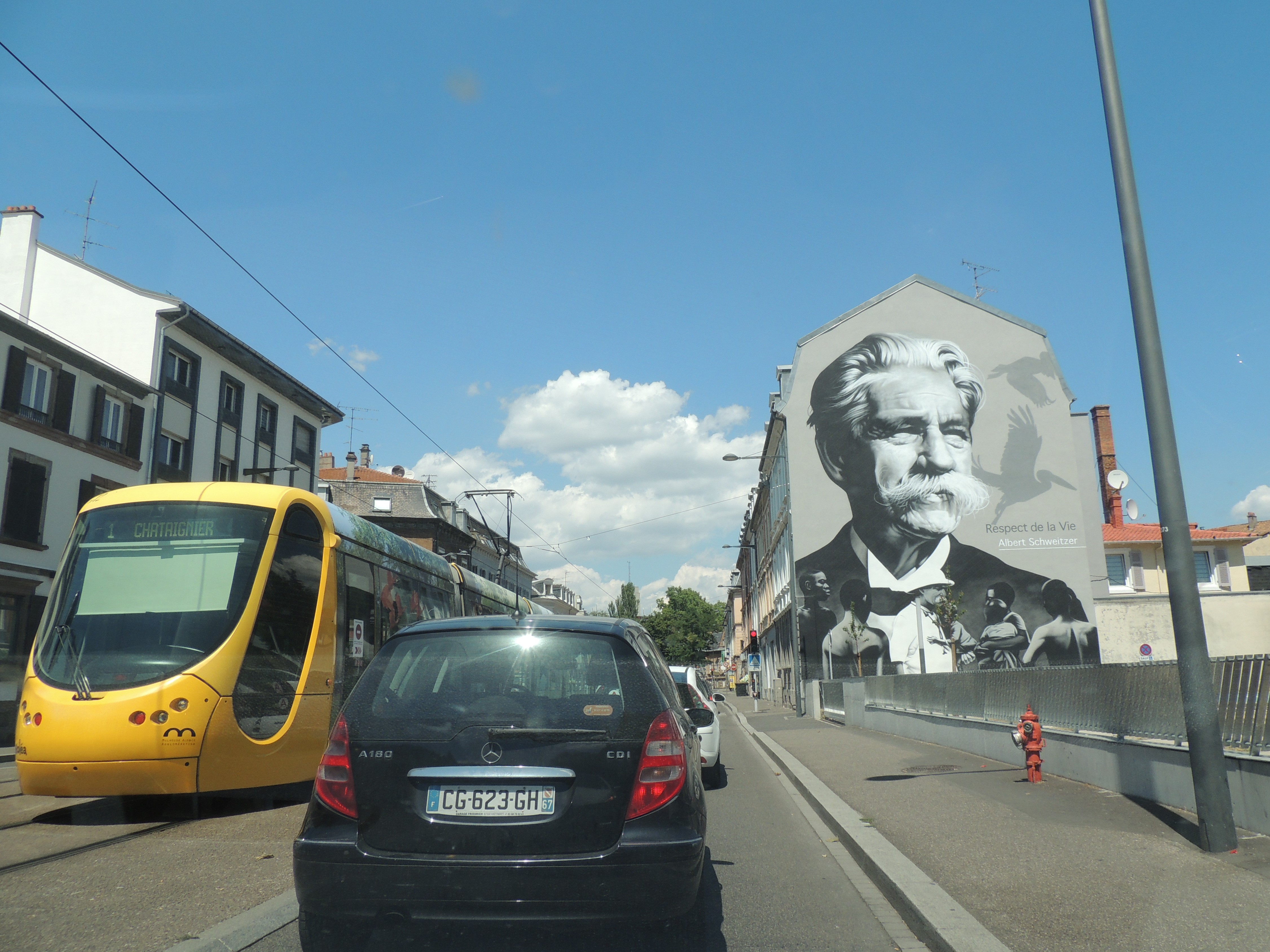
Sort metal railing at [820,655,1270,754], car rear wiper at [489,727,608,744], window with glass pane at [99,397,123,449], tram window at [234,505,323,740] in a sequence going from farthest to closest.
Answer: window with glass pane at [99,397,123,449]
tram window at [234,505,323,740]
metal railing at [820,655,1270,754]
car rear wiper at [489,727,608,744]

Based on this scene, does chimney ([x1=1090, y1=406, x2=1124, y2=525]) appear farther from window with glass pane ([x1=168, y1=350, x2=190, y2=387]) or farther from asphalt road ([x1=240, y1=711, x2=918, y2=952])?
asphalt road ([x1=240, y1=711, x2=918, y2=952])

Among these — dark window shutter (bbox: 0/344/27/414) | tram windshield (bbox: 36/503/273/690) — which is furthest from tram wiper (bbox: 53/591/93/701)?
dark window shutter (bbox: 0/344/27/414)

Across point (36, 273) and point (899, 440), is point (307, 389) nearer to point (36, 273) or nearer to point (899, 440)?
point (36, 273)

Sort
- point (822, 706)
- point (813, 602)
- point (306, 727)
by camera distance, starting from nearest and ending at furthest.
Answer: point (306, 727) < point (822, 706) < point (813, 602)

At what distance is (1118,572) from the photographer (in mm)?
47562

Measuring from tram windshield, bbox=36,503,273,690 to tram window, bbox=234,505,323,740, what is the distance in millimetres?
286

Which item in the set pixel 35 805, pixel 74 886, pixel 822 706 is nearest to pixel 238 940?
pixel 74 886

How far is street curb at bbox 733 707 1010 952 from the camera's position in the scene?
15.4 feet

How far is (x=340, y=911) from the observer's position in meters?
3.99

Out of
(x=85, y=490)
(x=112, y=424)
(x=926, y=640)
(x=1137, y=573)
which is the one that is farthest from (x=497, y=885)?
(x=1137, y=573)

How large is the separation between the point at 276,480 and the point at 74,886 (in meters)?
37.3

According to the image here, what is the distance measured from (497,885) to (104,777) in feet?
19.1

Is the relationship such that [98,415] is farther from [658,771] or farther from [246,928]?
[658,771]

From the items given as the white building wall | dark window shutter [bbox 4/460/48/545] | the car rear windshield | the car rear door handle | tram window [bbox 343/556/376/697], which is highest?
the white building wall
